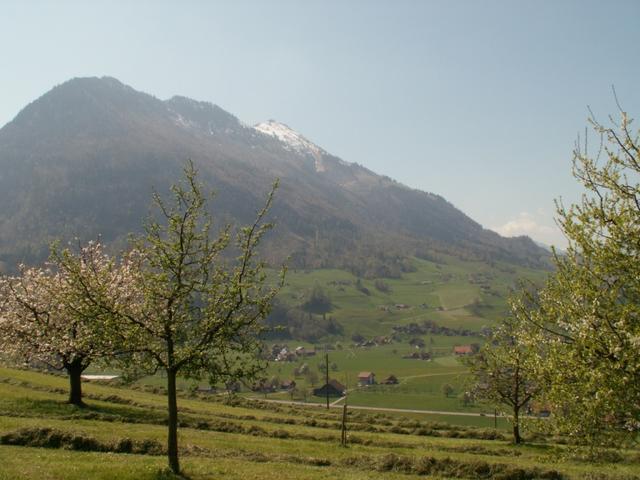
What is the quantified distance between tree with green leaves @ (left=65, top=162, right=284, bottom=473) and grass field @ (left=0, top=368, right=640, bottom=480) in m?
4.61

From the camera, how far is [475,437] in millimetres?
48812

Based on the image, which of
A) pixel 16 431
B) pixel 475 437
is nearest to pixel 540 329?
pixel 16 431

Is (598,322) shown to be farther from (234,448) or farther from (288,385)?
(288,385)

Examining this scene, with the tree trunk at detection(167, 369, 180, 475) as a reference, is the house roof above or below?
below

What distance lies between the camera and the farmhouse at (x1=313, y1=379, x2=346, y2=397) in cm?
15776

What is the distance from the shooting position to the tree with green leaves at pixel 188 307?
22.7 metres

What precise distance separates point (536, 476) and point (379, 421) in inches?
1136

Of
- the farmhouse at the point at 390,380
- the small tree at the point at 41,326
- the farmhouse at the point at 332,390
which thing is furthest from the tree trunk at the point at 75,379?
the farmhouse at the point at 390,380

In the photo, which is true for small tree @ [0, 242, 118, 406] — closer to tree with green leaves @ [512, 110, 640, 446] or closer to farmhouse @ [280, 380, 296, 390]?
tree with green leaves @ [512, 110, 640, 446]

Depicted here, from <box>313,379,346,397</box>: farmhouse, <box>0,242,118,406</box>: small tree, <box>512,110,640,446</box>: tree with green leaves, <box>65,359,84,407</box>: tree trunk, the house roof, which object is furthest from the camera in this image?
the house roof

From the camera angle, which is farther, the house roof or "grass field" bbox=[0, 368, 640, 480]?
the house roof

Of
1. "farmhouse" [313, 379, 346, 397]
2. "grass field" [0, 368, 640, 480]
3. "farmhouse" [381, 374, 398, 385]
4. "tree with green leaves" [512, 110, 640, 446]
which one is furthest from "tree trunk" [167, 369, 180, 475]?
"farmhouse" [381, 374, 398, 385]

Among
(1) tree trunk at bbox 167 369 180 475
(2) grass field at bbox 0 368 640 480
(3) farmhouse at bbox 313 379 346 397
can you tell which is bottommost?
(3) farmhouse at bbox 313 379 346 397

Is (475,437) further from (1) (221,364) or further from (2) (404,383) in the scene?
(2) (404,383)
